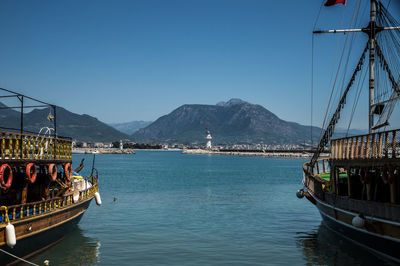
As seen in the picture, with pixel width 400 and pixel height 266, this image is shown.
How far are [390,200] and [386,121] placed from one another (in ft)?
20.2

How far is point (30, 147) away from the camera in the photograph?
64.6 feet

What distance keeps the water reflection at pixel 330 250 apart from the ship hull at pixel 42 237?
11.9 metres

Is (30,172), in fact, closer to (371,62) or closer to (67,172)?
(67,172)

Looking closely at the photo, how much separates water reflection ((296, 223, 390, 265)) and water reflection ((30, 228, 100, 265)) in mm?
10163

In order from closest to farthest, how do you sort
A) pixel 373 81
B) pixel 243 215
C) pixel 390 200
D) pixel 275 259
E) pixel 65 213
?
pixel 390 200, pixel 275 259, pixel 65 213, pixel 373 81, pixel 243 215

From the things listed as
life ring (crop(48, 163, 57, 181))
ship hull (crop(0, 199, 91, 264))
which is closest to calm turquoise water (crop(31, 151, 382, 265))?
ship hull (crop(0, 199, 91, 264))

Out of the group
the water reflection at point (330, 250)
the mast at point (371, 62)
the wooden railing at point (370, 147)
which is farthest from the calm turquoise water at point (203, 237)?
the mast at point (371, 62)

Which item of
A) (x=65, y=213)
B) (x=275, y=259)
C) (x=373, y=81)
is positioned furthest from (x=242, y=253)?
(x=373, y=81)

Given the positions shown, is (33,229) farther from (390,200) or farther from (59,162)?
(390,200)

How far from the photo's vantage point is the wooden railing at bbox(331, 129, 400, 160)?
17.5 m

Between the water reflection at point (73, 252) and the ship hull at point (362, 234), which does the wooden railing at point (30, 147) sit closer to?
the water reflection at point (73, 252)

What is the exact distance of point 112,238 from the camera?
79.6 ft

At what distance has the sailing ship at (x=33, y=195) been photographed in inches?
664

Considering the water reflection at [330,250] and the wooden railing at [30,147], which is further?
the water reflection at [330,250]
